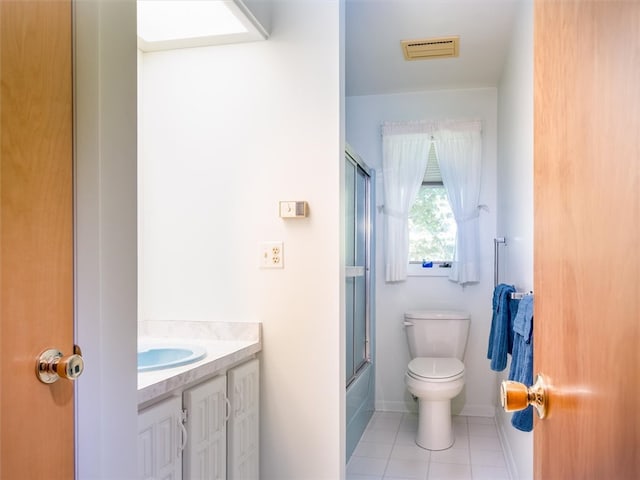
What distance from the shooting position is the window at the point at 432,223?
12.9 ft

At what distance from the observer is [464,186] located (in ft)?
12.5

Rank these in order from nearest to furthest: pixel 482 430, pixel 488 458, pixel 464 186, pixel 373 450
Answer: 1. pixel 488 458
2. pixel 373 450
3. pixel 482 430
4. pixel 464 186

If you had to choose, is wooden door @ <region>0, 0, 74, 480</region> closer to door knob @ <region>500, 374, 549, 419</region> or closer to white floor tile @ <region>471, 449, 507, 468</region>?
door knob @ <region>500, 374, 549, 419</region>

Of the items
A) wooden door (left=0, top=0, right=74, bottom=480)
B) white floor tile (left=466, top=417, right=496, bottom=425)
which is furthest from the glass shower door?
wooden door (left=0, top=0, right=74, bottom=480)

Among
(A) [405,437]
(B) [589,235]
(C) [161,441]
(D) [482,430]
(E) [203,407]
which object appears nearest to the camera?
(B) [589,235]

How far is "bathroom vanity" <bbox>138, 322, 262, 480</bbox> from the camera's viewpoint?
1.52 m

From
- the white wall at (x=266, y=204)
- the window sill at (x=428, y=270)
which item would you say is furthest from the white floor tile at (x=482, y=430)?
the white wall at (x=266, y=204)

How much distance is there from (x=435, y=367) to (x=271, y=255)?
64.3 inches

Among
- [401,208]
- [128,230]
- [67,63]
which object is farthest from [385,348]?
[67,63]

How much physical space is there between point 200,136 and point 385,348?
2.37 metres

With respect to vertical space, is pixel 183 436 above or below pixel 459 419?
above

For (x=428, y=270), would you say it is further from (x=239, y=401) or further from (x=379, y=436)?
(x=239, y=401)

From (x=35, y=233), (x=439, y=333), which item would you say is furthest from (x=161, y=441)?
(x=439, y=333)

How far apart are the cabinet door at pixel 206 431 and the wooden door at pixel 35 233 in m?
0.67
